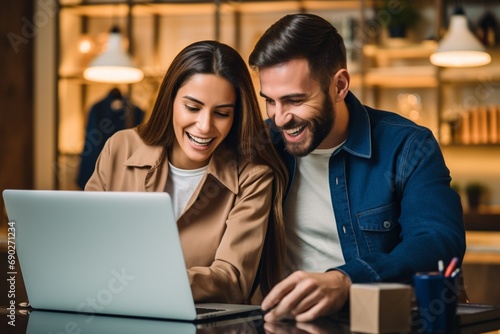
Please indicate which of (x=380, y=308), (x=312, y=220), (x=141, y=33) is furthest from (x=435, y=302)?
(x=141, y=33)

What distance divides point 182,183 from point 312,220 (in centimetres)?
36

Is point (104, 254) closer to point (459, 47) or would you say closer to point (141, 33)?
point (459, 47)

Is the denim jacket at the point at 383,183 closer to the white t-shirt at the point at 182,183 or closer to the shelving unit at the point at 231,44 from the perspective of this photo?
the white t-shirt at the point at 182,183

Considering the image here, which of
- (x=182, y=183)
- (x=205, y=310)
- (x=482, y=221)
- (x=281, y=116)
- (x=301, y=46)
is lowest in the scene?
(x=482, y=221)

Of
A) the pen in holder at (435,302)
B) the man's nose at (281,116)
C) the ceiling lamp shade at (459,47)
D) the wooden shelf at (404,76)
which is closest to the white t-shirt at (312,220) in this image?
the man's nose at (281,116)

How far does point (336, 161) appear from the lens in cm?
214

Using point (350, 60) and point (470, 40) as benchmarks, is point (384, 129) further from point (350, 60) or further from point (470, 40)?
point (350, 60)

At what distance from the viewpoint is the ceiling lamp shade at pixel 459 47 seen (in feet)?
14.5

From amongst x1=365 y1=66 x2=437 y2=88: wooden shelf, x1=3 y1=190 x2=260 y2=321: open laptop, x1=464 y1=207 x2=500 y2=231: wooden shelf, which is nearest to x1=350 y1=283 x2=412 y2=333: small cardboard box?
x1=3 y1=190 x2=260 y2=321: open laptop

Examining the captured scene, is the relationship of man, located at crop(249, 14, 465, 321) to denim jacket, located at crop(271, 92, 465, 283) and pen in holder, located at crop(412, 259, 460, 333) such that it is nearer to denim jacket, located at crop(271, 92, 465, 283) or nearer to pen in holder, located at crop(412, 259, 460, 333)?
denim jacket, located at crop(271, 92, 465, 283)

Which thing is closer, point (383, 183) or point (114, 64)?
point (383, 183)

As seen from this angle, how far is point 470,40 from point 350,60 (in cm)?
99

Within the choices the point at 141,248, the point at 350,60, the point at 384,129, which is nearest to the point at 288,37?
the point at 384,129

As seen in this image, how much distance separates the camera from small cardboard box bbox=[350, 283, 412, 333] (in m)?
1.37
